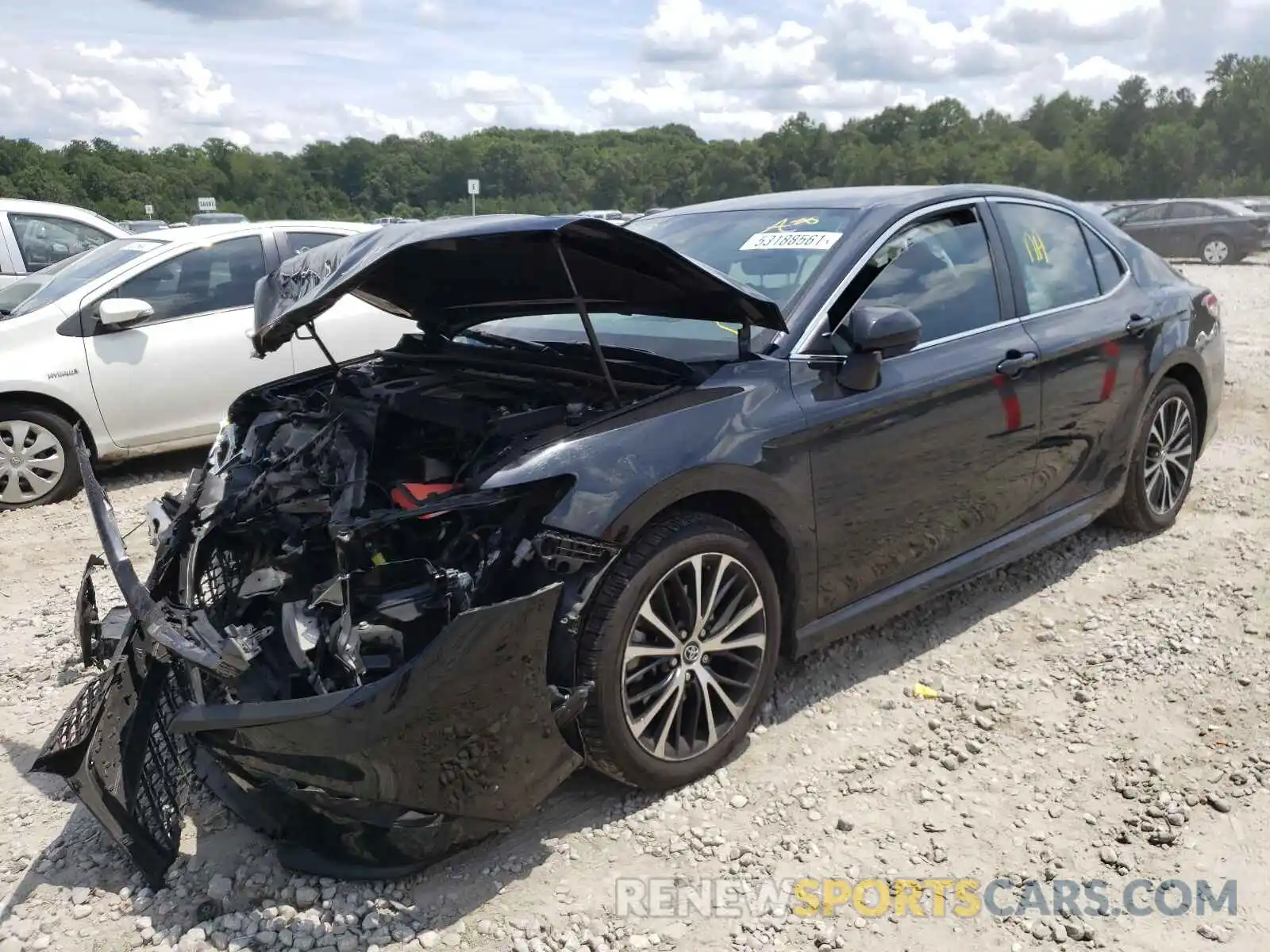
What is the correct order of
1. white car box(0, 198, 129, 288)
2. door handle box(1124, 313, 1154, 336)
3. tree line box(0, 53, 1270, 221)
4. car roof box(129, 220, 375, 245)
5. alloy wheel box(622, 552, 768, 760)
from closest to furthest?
alloy wheel box(622, 552, 768, 760) → door handle box(1124, 313, 1154, 336) → car roof box(129, 220, 375, 245) → white car box(0, 198, 129, 288) → tree line box(0, 53, 1270, 221)

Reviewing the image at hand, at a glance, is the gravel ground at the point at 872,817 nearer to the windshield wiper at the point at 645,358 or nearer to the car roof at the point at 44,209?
the windshield wiper at the point at 645,358

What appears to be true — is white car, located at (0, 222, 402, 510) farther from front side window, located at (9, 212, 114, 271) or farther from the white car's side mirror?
front side window, located at (9, 212, 114, 271)

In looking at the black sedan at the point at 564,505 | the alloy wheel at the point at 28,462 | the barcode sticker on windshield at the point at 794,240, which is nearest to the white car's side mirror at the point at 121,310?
the alloy wheel at the point at 28,462

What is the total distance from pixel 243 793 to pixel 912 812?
190cm

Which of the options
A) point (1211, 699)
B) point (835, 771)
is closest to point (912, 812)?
point (835, 771)

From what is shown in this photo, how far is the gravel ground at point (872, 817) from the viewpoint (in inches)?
99.7

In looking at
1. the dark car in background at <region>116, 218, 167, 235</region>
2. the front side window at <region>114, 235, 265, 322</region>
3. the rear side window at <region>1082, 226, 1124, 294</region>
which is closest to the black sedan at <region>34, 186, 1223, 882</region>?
the rear side window at <region>1082, 226, 1124, 294</region>

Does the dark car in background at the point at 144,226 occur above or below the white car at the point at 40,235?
above

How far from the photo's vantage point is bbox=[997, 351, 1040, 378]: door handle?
3893mm

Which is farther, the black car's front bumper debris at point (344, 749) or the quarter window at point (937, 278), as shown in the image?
the quarter window at point (937, 278)

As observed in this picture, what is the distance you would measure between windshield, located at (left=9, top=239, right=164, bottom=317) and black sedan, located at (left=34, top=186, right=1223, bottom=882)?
3493 mm

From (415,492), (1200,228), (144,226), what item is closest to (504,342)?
(415,492)

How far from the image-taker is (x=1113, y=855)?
276 centimetres

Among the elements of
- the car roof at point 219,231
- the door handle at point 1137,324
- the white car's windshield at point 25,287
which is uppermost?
the car roof at point 219,231
